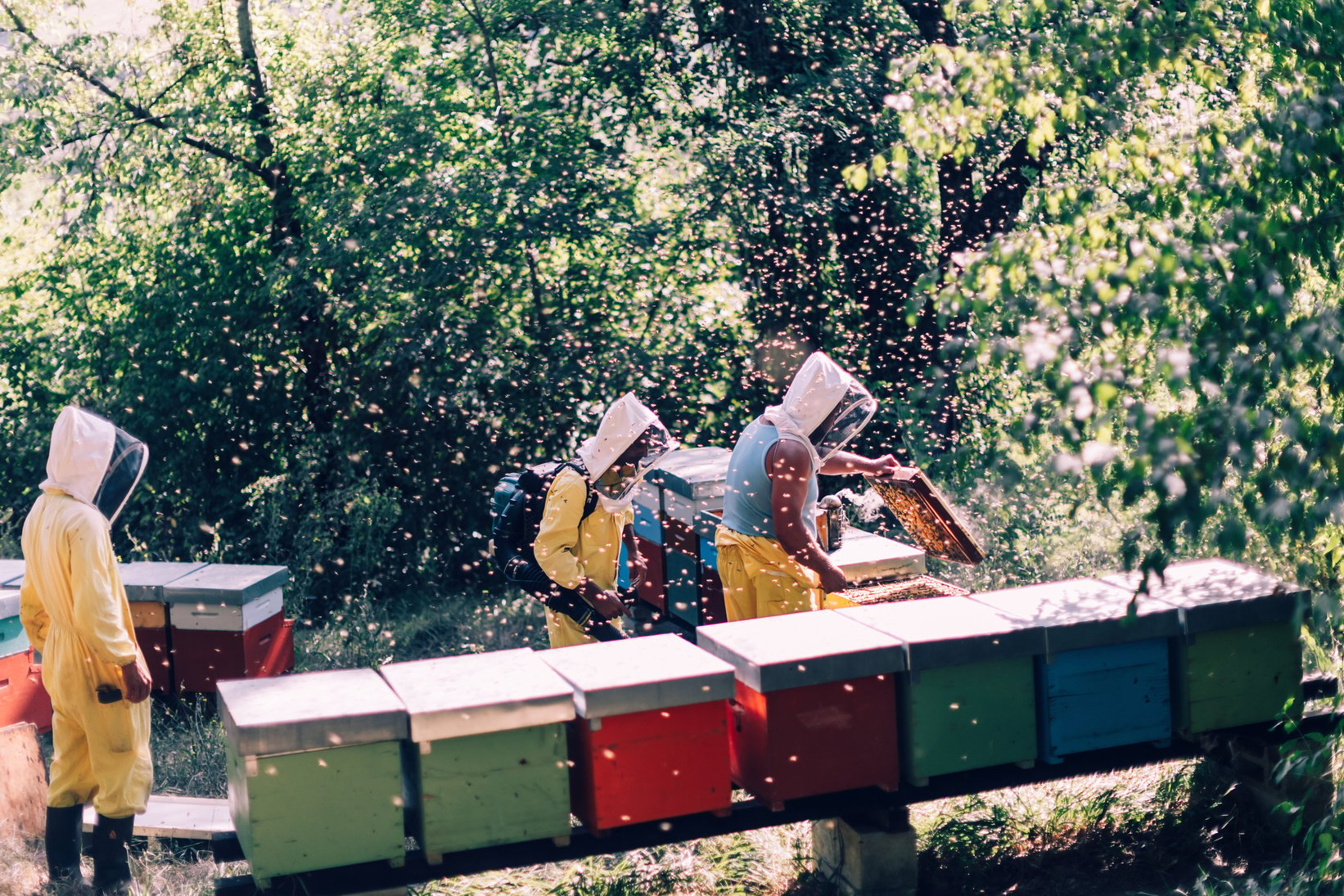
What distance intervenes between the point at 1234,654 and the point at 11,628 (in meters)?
5.06

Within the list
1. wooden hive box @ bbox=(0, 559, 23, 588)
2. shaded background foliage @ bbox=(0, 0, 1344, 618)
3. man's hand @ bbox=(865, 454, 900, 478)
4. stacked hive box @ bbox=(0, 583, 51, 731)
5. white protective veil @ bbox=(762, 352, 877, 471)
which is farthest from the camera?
shaded background foliage @ bbox=(0, 0, 1344, 618)

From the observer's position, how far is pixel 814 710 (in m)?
3.76

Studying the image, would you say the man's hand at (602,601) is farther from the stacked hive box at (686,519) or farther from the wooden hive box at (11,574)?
the wooden hive box at (11,574)

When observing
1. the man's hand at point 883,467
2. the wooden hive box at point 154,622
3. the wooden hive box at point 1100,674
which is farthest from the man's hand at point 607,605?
the wooden hive box at point 154,622

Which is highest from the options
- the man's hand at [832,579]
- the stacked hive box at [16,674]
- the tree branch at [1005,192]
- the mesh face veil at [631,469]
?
the tree branch at [1005,192]

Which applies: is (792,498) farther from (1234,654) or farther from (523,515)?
(1234,654)

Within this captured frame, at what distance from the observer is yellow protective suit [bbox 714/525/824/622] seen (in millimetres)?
4809

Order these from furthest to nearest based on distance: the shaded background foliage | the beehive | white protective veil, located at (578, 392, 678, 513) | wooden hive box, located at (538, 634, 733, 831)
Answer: the shaded background foliage < the beehive < white protective veil, located at (578, 392, 678, 513) < wooden hive box, located at (538, 634, 733, 831)

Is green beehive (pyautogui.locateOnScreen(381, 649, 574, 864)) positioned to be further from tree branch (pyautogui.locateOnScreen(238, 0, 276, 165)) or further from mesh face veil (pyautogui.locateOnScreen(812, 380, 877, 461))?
tree branch (pyautogui.locateOnScreen(238, 0, 276, 165))

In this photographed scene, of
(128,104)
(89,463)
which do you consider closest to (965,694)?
(89,463)

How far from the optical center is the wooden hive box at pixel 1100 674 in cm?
395

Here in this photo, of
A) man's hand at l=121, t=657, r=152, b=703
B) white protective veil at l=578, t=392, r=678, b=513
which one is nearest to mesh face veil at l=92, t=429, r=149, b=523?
man's hand at l=121, t=657, r=152, b=703

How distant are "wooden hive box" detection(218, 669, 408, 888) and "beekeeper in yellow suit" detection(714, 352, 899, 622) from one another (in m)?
1.71

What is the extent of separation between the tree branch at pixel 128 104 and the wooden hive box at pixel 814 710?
648 centimetres
